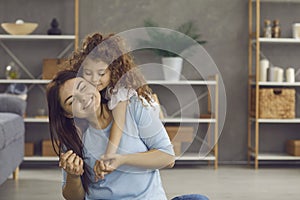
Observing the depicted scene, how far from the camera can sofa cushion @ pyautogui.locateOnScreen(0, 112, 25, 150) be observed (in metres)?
3.36

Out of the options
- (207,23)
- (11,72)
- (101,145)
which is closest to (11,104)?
(11,72)

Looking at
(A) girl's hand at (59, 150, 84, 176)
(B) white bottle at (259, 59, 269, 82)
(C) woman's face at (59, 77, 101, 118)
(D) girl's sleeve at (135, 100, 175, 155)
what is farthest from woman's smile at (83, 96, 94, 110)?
(B) white bottle at (259, 59, 269, 82)

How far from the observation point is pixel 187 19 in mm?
5121

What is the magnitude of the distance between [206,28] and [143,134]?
12.2 ft

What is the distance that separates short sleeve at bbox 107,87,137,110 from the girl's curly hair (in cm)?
1

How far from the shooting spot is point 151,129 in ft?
4.90

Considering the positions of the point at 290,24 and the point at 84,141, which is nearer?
the point at 84,141

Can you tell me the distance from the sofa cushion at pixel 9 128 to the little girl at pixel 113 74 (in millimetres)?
2048

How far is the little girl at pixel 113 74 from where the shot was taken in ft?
3.92

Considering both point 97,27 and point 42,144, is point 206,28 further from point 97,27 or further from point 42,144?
point 42,144

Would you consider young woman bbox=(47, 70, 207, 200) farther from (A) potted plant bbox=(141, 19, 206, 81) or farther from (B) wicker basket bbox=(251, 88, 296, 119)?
(B) wicker basket bbox=(251, 88, 296, 119)

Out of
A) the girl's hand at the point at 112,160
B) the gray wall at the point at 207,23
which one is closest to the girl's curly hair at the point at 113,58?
the girl's hand at the point at 112,160

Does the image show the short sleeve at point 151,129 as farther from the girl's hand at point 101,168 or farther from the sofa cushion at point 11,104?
the sofa cushion at point 11,104

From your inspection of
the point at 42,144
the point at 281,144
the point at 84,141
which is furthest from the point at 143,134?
the point at 281,144
